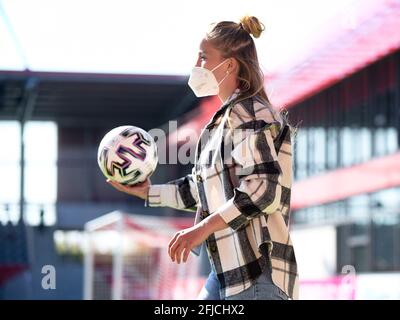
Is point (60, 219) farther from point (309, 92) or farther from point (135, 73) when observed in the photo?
point (309, 92)

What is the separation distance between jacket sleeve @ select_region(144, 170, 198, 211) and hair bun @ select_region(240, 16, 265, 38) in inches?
22.3

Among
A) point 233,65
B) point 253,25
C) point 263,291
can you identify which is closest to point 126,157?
point 233,65

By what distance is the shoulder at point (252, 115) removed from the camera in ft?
12.1

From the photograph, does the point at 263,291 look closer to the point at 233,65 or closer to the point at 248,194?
the point at 248,194

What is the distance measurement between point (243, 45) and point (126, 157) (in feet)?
2.07

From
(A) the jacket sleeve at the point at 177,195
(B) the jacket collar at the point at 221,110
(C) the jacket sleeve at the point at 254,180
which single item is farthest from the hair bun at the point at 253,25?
(A) the jacket sleeve at the point at 177,195

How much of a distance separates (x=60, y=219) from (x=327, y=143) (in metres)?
12.0

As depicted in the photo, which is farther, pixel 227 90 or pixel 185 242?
pixel 227 90

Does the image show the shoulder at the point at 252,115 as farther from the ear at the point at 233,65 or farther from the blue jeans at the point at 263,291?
the blue jeans at the point at 263,291

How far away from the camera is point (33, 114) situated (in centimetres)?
3114

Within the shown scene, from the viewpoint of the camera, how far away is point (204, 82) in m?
4.00

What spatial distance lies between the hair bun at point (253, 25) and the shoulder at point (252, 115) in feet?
0.89
